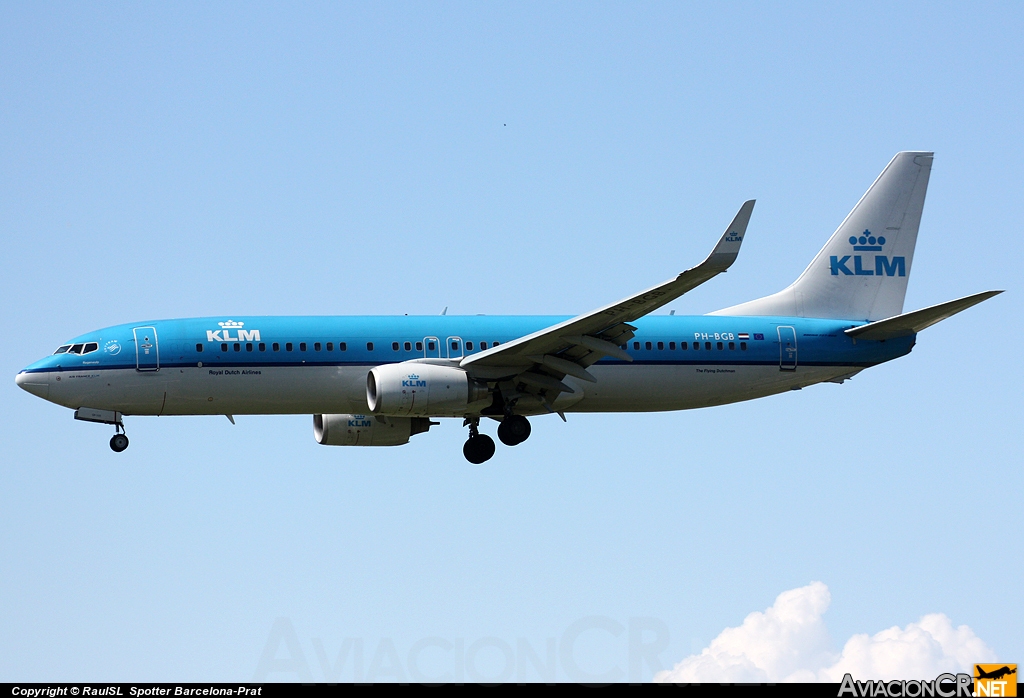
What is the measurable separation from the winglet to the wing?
1.32 metres

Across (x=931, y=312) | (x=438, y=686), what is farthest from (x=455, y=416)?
(x=438, y=686)

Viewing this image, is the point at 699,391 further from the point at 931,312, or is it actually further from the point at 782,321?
the point at 931,312

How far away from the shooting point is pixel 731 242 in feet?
115


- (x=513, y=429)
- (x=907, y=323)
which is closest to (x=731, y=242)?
(x=513, y=429)

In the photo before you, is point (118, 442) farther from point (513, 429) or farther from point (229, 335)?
point (513, 429)

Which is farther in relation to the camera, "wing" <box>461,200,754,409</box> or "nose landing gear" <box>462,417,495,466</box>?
"nose landing gear" <box>462,417,495,466</box>

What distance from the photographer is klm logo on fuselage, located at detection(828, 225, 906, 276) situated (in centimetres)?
4866

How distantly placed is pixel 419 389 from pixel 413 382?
0.80 feet

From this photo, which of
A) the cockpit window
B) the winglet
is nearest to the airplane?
the cockpit window

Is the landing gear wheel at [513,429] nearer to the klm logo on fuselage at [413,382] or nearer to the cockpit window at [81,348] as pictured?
the klm logo on fuselage at [413,382]

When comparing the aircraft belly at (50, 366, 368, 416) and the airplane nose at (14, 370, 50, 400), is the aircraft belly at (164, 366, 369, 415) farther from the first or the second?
the airplane nose at (14, 370, 50, 400)

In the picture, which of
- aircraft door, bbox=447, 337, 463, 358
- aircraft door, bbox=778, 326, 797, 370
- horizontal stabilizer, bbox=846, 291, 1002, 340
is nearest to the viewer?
horizontal stabilizer, bbox=846, 291, 1002, 340

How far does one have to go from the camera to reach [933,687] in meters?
26.4

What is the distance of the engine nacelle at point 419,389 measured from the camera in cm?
4091
